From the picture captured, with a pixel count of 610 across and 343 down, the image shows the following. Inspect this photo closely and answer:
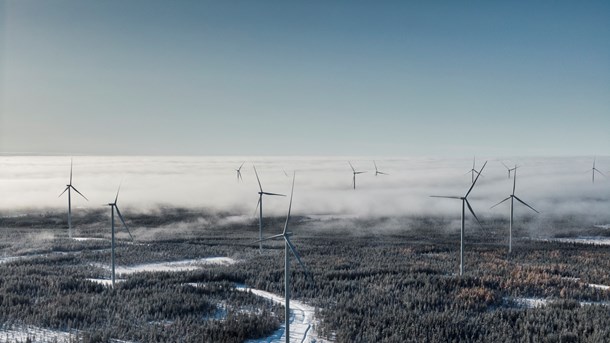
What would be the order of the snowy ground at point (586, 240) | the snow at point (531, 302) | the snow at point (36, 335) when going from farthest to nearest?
the snowy ground at point (586, 240), the snow at point (531, 302), the snow at point (36, 335)

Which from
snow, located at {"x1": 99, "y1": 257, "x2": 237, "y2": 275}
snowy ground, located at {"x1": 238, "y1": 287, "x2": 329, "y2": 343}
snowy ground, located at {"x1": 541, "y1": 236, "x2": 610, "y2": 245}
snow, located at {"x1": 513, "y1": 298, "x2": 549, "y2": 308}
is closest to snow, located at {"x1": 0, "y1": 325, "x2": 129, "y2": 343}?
snowy ground, located at {"x1": 238, "y1": 287, "x2": 329, "y2": 343}

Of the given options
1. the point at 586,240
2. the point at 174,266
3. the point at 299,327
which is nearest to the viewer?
the point at 299,327

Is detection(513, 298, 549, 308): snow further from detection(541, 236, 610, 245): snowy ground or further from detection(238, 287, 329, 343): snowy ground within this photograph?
detection(541, 236, 610, 245): snowy ground

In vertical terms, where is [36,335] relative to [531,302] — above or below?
above

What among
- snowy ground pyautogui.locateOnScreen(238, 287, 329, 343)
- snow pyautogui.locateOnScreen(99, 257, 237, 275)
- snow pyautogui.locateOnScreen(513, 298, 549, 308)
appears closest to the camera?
snowy ground pyautogui.locateOnScreen(238, 287, 329, 343)

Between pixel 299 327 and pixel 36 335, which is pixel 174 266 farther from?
pixel 299 327

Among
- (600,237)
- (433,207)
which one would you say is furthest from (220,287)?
(433,207)

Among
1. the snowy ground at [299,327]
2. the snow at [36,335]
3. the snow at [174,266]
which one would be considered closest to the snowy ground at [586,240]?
the snow at [174,266]

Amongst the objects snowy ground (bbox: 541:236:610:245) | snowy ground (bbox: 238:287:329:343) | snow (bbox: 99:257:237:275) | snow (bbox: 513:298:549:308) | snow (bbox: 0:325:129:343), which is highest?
snow (bbox: 0:325:129:343)

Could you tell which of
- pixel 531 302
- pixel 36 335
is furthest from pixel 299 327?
pixel 531 302

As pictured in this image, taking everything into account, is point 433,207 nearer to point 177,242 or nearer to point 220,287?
point 177,242

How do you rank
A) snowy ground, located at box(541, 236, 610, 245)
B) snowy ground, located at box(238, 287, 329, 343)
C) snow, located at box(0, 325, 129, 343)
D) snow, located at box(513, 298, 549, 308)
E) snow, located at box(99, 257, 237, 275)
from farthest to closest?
snowy ground, located at box(541, 236, 610, 245) → snow, located at box(99, 257, 237, 275) → snow, located at box(513, 298, 549, 308) → snowy ground, located at box(238, 287, 329, 343) → snow, located at box(0, 325, 129, 343)

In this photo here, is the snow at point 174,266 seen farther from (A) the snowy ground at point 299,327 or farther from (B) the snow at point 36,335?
(B) the snow at point 36,335
